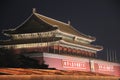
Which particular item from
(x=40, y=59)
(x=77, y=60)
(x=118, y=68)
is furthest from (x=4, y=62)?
(x=118, y=68)

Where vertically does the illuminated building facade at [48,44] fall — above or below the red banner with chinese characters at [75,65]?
above

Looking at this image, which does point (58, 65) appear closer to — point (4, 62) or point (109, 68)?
point (4, 62)

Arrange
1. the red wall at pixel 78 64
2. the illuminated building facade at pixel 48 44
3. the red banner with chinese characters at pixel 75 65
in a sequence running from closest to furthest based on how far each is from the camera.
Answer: the red wall at pixel 78 64, the red banner with chinese characters at pixel 75 65, the illuminated building facade at pixel 48 44

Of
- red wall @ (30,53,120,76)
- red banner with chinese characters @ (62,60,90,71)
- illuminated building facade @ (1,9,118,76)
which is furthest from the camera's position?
illuminated building facade @ (1,9,118,76)

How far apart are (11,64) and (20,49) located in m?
5.19

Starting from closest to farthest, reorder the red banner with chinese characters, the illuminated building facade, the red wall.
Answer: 1. the red wall
2. the red banner with chinese characters
3. the illuminated building facade

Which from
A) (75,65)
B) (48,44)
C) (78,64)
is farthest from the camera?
(78,64)

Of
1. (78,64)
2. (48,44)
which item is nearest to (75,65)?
(78,64)

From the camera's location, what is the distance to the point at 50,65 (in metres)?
12.4

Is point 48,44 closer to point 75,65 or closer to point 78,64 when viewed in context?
point 75,65

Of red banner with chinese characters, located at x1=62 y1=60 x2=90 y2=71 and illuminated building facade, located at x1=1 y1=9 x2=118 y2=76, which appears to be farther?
illuminated building facade, located at x1=1 y1=9 x2=118 y2=76

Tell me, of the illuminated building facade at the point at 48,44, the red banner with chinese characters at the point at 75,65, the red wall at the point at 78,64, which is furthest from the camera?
the illuminated building facade at the point at 48,44

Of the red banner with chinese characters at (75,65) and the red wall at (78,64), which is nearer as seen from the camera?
the red wall at (78,64)

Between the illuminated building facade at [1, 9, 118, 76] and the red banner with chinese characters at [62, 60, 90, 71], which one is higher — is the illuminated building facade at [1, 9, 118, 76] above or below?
above
